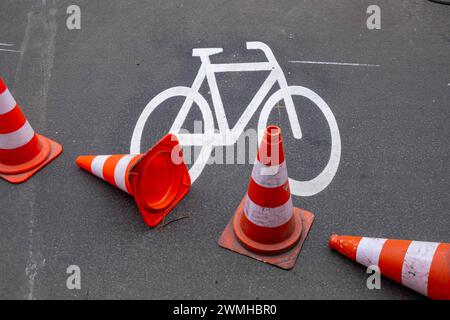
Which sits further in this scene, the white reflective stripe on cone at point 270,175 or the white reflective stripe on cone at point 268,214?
the white reflective stripe on cone at point 268,214

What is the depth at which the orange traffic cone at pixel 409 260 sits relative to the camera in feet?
10.9

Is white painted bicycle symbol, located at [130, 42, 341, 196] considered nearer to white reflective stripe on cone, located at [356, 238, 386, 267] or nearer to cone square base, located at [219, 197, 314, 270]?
cone square base, located at [219, 197, 314, 270]

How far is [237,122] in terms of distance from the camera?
4.99 m

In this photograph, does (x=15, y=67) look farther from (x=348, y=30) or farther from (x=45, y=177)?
(x=348, y=30)

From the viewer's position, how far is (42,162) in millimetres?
4605

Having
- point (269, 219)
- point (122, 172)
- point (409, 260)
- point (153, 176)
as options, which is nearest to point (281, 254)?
point (269, 219)

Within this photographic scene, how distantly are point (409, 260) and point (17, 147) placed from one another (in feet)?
11.3

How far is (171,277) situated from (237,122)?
74.0 inches

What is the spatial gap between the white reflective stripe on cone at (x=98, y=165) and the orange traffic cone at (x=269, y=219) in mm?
1249

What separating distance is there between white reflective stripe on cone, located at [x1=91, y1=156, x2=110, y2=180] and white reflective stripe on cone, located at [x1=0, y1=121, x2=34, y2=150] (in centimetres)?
67

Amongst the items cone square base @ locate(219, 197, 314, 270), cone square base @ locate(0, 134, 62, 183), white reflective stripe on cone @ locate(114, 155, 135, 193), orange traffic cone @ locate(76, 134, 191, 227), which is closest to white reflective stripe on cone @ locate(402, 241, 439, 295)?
cone square base @ locate(219, 197, 314, 270)

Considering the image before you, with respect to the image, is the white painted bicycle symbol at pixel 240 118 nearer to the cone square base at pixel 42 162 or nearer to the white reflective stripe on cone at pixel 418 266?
the cone square base at pixel 42 162

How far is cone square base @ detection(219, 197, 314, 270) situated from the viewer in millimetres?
3771

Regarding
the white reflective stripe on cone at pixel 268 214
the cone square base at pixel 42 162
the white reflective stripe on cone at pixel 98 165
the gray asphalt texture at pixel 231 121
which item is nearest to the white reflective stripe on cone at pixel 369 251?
the gray asphalt texture at pixel 231 121
